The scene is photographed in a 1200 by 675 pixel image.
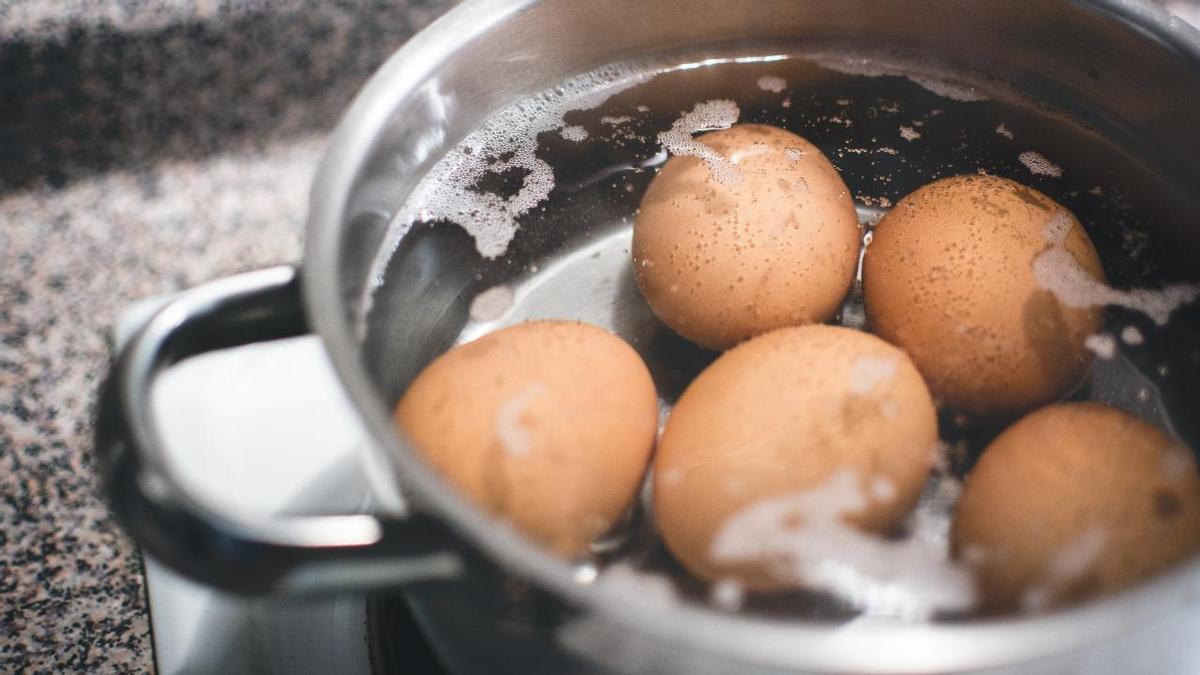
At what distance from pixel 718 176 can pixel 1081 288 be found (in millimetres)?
228

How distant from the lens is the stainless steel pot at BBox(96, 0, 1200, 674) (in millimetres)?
305

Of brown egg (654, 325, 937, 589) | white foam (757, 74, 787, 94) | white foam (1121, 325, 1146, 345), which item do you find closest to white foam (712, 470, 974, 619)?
brown egg (654, 325, 937, 589)

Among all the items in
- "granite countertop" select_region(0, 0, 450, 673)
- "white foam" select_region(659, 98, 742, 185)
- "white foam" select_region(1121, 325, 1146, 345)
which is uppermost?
"white foam" select_region(659, 98, 742, 185)

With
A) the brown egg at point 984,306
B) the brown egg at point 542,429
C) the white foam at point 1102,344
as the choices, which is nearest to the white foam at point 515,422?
the brown egg at point 542,429

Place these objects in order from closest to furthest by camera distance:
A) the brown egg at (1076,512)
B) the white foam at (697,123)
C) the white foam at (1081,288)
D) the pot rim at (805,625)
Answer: the pot rim at (805,625) → the brown egg at (1076,512) → the white foam at (1081,288) → the white foam at (697,123)

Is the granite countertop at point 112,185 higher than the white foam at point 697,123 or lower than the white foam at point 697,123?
lower

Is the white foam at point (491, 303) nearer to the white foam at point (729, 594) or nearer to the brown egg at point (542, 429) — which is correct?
the brown egg at point (542, 429)

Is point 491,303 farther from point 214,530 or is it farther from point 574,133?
point 214,530

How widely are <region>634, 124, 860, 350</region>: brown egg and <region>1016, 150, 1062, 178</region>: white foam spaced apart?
0.15 meters

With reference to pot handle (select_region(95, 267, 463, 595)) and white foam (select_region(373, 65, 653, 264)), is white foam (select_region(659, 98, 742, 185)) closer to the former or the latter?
white foam (select_region(373, 65, 653, 264))

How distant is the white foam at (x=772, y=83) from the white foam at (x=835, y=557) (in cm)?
34

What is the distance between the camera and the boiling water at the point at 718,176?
1.87 ft

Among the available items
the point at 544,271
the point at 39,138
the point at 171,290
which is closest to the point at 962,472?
the point at 544,271

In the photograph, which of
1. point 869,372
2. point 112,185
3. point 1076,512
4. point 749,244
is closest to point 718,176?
point 749,244
